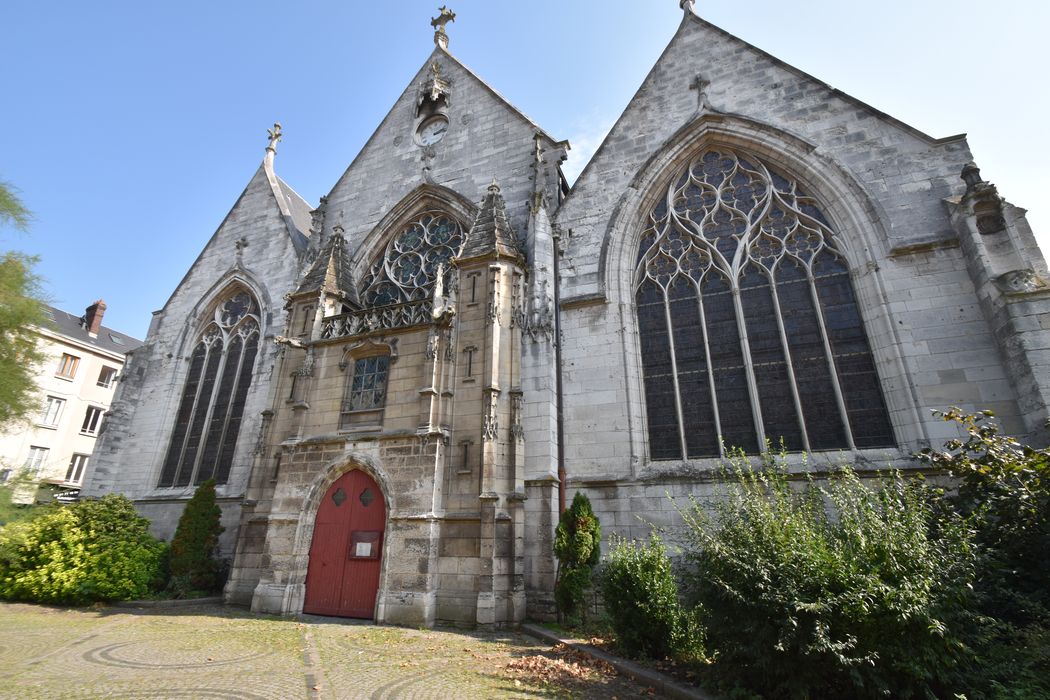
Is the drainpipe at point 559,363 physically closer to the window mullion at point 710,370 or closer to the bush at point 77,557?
the window mullion at point 710,370

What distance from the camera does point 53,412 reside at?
24.2 m

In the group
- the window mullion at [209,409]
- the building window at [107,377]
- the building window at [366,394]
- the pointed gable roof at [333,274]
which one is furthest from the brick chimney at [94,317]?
the building window at [366,394]

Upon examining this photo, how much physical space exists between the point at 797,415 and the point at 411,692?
7.44 m

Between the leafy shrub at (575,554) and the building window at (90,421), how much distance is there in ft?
89.1

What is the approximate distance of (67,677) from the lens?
5.41 meters

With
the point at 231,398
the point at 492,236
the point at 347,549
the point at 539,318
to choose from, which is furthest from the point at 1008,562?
the point at 231,398

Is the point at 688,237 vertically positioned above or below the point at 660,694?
above

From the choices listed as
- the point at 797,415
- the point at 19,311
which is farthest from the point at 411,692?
the point at 19,311

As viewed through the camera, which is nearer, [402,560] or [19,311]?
[402,560]

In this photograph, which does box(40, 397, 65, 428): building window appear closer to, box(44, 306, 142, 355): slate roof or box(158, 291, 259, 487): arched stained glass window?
box(44, 306, 142, 355): slate roof

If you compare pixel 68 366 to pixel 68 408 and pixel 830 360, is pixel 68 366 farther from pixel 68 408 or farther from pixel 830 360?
pixel 830 360

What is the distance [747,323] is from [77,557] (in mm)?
13821

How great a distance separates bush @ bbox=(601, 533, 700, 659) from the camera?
618 centimetres

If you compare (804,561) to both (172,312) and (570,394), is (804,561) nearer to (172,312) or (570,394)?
(570,394)
